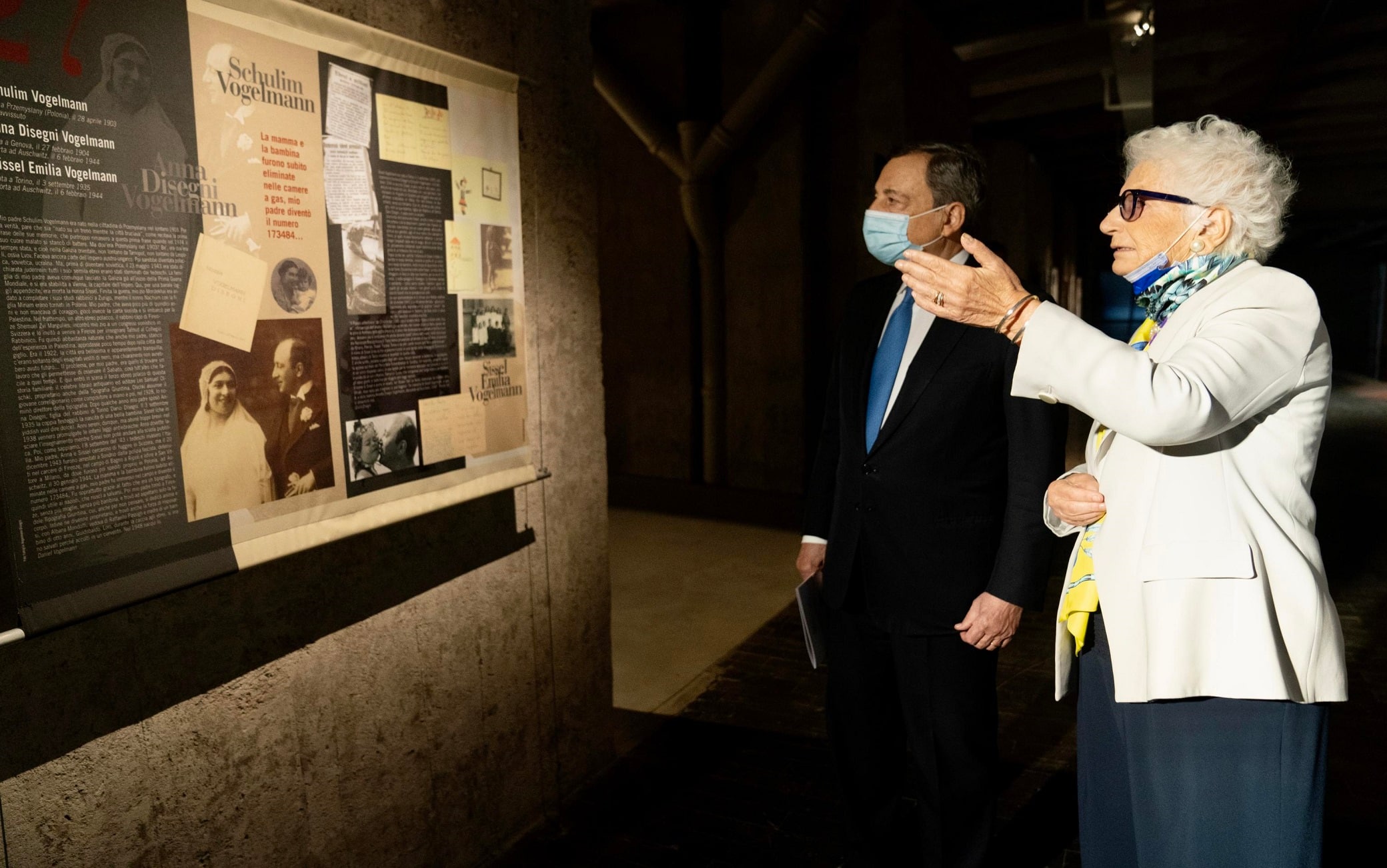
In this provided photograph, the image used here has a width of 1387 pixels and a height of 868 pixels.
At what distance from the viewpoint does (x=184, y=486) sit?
71.2 inches

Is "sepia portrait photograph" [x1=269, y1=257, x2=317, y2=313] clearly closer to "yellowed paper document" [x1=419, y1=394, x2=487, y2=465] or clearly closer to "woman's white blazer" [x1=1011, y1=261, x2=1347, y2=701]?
"yellowed paper document" [x1=419, y1=394, x2=487, y2=465]

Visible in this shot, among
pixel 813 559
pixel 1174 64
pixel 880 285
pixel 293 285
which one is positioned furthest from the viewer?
pixel 1174 64

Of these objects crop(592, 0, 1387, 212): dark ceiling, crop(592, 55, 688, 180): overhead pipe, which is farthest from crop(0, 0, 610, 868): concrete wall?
crop(592, 0, 1387, 212): dark ceiling

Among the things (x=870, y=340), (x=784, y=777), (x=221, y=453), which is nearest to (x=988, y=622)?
(x=870, y=340)

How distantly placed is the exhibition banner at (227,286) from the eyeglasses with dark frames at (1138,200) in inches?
65.2

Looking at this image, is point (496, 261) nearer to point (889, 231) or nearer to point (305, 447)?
point (305, 447)

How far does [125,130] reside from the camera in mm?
1673

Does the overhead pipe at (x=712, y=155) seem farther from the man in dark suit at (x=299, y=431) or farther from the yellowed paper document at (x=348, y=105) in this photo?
the man in dark suit at (x=299, y=431)

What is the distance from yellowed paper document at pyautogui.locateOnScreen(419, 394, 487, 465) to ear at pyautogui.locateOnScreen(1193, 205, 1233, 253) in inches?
71.5

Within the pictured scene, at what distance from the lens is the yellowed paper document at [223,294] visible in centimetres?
180

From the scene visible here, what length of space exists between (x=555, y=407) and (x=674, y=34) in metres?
5.76

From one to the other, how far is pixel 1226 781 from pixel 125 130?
2286mm

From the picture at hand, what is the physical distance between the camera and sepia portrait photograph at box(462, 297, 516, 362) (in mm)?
2523

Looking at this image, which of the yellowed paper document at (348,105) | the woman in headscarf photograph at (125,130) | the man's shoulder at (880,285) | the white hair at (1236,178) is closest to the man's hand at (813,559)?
the man's shoulder at (880,285)
